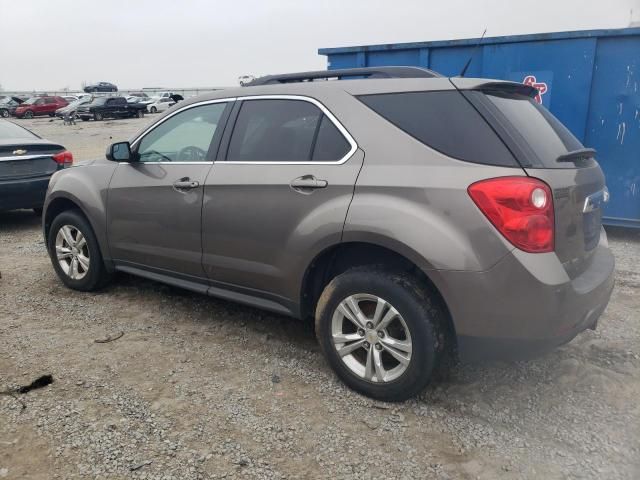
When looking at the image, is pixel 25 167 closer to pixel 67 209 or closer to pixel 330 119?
pixel 67 209

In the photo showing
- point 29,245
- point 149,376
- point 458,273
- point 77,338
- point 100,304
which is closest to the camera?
point 458,273

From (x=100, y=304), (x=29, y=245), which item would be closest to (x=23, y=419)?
(x=100, y=304)

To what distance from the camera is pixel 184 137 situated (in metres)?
3.95

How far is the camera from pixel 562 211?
260cm

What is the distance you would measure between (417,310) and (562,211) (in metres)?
0.84

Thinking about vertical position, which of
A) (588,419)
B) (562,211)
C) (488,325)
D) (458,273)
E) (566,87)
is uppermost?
(566,87)

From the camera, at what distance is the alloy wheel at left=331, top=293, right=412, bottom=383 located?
2855 mm

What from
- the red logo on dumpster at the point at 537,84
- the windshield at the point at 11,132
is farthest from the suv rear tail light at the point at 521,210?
the windshield at the point at 11,132

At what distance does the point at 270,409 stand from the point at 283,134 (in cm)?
162

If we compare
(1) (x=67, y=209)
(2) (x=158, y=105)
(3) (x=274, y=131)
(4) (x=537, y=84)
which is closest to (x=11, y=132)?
(1) (x=67, y=209)

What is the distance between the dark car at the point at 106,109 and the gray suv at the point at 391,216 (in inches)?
1406

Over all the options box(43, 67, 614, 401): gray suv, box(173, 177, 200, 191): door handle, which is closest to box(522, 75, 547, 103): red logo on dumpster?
box(43, 67, 614, 401): gray suv

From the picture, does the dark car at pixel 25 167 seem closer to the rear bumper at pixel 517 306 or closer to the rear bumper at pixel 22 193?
the rear bumper at pixel 22 193

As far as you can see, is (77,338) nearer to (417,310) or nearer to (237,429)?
(237,429)
